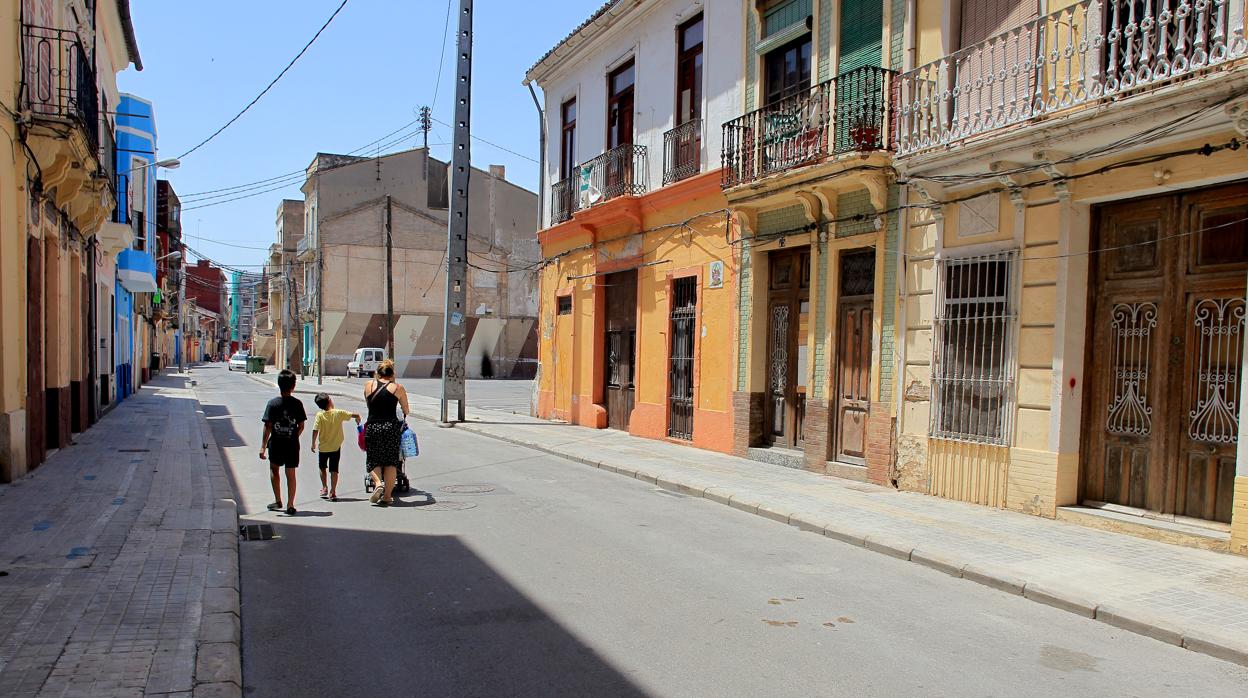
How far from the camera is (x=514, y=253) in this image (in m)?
52.7

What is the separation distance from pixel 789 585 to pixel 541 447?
30.1ft

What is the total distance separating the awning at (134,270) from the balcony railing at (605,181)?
41.9ft

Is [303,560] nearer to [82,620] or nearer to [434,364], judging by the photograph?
[82,620]

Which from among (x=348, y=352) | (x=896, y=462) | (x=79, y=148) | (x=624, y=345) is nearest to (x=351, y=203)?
(x=348, y=352)

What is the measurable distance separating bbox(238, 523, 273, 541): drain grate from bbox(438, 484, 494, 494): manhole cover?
2493mm

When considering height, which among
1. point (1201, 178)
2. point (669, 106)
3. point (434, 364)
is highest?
point (669, 106)

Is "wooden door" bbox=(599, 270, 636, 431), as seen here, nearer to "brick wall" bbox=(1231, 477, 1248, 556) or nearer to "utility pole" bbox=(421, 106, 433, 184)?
"brick wall" bbox=(1231, 477, 1248, 556)

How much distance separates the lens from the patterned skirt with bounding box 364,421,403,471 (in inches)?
353

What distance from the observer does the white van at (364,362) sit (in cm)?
→ 4388

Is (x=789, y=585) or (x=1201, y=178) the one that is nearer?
(x=789, y=585)

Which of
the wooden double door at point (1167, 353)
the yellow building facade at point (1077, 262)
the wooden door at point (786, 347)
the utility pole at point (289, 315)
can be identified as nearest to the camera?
the yellow building facade at point (1077, 262)

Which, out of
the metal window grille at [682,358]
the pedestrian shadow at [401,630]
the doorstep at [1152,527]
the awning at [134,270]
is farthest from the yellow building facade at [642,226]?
the awning at [134,270]

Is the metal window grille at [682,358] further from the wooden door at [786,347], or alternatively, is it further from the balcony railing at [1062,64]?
the balcony railing at [1062,64]

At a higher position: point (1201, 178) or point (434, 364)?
point (1201, 178)
